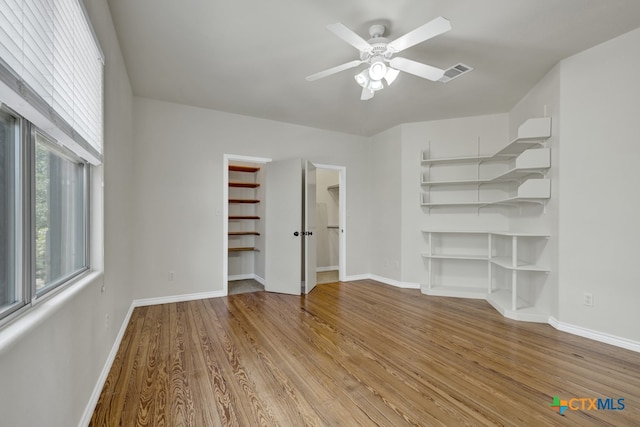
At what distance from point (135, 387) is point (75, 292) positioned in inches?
36.7

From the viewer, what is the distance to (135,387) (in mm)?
1962

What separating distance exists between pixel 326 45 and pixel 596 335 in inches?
145

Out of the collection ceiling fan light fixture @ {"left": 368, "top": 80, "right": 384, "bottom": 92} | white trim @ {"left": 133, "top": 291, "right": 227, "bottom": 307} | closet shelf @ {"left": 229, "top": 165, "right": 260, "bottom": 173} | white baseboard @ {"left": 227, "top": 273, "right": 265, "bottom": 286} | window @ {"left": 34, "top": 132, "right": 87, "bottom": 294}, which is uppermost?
ceiling fan light fixture @ {"left": 368, "top": 80, "right": 384, "bottom": 92}

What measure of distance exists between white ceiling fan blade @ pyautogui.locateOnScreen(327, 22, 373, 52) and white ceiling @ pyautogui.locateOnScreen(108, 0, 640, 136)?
243 millimetres

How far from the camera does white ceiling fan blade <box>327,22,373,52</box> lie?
190 cm

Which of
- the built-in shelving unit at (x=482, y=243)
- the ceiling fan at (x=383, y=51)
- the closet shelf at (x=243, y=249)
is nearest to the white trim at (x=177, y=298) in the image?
the closet shelf at (x=243, y=249)

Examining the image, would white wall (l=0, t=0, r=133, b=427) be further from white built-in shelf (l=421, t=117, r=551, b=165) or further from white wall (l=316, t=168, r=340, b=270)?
white built-in shelf (l=421, t=117, r=551, b=165)

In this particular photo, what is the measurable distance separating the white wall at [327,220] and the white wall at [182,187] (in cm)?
202

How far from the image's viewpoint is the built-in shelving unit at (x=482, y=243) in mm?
3493

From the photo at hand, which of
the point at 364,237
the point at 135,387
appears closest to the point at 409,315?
the point at 364,237

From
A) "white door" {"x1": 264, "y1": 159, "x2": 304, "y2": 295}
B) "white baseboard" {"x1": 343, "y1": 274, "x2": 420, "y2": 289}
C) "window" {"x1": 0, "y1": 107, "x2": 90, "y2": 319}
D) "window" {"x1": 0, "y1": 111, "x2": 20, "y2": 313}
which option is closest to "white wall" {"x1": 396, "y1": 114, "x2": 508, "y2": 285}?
"white baseboard" {"x1": 343, "y1": 274, "x2": 420, "y2": 289}

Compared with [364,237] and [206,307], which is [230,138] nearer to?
[206,307]

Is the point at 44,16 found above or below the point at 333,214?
above

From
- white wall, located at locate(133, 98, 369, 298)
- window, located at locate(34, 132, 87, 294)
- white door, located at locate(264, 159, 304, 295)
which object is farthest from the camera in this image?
white door, located at locate(264, 159, 304, 295)
